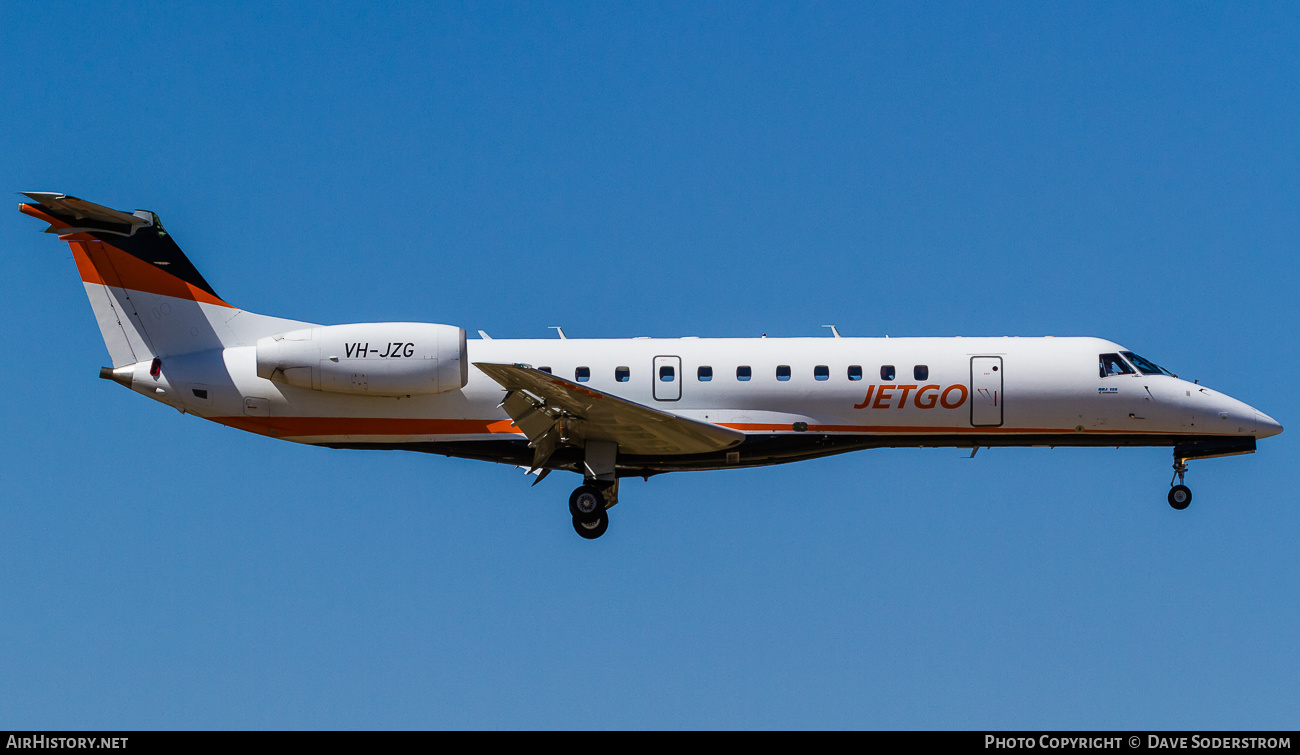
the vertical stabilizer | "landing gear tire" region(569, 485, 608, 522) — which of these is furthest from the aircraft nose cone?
the vertical stabilizer

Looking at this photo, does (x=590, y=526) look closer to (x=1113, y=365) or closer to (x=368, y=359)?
(x=368, y=359)

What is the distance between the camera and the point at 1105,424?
22219mm

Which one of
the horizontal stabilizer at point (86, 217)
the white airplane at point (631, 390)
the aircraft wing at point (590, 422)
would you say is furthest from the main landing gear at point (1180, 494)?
the horizontal stabilizer at point (86, 217)

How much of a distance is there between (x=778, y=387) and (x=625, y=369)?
2565 mm

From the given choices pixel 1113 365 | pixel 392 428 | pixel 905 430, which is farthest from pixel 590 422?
pixel 1113 365

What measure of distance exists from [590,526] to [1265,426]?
11565 mm

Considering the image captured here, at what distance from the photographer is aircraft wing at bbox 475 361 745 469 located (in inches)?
801

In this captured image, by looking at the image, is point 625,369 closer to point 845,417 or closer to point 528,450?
point 528,450

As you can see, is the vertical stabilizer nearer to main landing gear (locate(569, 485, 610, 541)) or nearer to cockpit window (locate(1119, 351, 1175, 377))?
main landing gear (locate(569, 485, 610, 541))

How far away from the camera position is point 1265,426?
2234 cm
